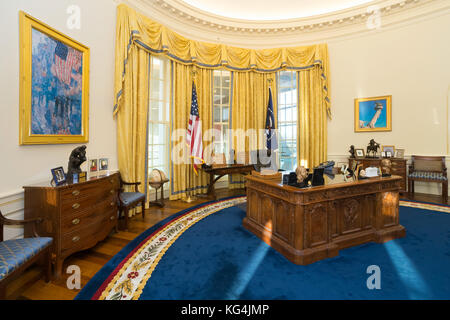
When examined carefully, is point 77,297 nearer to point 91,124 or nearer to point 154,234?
point 154,234

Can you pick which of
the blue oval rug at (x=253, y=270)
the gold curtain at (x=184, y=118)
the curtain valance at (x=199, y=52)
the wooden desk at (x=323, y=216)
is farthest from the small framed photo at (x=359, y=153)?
the gold curtain at (x=184, y=118)

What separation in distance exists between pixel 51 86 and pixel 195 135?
9.85 ft

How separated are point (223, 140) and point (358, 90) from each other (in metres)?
4.21

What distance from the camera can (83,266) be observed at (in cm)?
245

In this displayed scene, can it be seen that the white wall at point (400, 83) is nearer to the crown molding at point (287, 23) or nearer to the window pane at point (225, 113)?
the crown molding at point (287, 23)

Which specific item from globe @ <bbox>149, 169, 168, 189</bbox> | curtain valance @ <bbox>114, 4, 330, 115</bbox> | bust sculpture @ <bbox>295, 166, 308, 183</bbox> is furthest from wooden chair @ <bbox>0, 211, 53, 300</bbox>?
bust sculpture @ <bbox>295, 166, 308, 183</bbox>

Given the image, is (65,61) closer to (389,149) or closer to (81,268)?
(81,268)

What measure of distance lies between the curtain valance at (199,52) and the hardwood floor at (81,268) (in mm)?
2190

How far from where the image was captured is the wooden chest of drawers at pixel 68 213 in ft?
7.52

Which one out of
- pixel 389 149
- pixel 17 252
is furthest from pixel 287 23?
pixel 17 252

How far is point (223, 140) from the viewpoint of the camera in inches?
255
